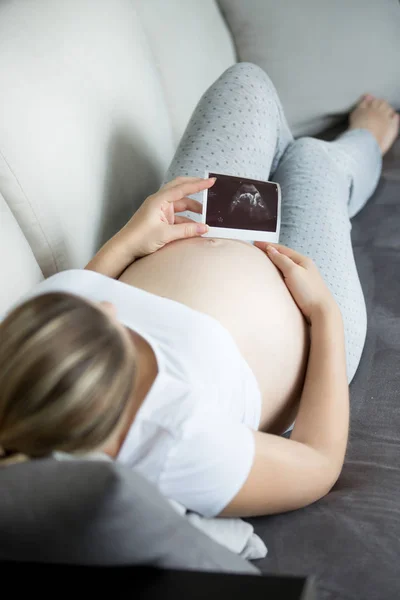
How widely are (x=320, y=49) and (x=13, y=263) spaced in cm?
124

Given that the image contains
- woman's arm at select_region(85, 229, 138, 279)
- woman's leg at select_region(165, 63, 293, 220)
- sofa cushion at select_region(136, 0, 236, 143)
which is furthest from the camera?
sofa cushion at select_region(136, 0, 236, 143)

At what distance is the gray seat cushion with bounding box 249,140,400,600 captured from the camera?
85 centimetres

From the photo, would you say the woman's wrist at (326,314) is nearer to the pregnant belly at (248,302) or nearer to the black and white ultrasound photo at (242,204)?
→ the pregnant belly at (248,302)

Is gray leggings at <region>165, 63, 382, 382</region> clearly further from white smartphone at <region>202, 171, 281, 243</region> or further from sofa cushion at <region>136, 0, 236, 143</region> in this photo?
sofa cushion at <region>136, 0, 236, 143</region>

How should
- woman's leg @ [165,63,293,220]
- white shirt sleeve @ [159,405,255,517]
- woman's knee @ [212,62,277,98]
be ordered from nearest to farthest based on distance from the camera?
white shirt sleeve @ [159,405,255,517] → woman's leg @ [165,63,293,220] → woman's knee @ [212,62,277,98]

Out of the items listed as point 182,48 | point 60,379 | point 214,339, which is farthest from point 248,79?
point 60,379

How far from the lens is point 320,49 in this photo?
1976 millimetres

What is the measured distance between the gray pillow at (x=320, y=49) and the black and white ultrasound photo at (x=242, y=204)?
2.62ft

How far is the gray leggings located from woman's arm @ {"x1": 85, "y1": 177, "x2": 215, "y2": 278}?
18 centimetres

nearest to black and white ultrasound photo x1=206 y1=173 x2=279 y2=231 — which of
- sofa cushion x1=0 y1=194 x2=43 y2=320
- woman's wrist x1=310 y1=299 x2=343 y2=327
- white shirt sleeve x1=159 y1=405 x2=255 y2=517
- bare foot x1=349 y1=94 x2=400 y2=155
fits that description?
woman's wrist x1=310 y1=299 x2=343 y2=327

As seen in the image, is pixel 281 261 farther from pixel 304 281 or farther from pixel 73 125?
pixel 73 125

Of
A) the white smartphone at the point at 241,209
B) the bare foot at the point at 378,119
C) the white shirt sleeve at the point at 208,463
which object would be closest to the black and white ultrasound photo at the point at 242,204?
the white smartphone at the point at 241,209

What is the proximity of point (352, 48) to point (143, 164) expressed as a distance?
808 mm

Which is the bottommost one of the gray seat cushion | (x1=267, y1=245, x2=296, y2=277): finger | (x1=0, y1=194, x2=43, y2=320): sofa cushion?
the gray seat cushion
